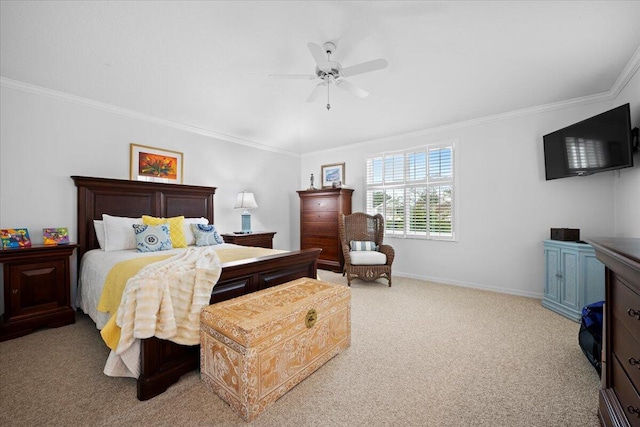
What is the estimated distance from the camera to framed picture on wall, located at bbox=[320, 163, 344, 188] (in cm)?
572

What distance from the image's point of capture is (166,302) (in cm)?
174

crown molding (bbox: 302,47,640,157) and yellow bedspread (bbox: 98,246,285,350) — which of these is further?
crown molding (bbox: 302,47,640,157)

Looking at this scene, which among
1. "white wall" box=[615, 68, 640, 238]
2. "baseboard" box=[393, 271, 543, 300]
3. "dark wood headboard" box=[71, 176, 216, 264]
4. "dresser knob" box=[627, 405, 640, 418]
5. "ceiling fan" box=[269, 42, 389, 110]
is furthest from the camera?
"baseboard" box=[393, 271, 543, 300]

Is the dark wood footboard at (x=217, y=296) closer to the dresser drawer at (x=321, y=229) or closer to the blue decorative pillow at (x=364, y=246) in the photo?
the blue decorative pillow at (x=364, y=246)

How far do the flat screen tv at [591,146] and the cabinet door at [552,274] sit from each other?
96cm

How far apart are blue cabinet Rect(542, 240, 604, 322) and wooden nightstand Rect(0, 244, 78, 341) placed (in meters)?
5.49

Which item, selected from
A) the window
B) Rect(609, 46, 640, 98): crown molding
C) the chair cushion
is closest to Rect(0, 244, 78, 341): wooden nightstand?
the chair cushion

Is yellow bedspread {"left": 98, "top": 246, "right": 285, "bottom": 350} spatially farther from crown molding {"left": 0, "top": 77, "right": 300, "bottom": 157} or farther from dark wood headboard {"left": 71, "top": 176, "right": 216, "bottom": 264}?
crown molding {"left": 0, "top": 77, "right": 300, "bottom": 157}

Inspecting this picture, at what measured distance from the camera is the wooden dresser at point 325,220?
528 cm

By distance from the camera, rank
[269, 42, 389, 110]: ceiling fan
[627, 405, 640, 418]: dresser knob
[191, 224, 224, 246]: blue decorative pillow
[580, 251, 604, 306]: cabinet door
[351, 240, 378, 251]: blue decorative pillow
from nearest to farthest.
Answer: [627, 405, 640, 418]: dresser knob → [269, 42, 389, 110]: ceiling fan → [580, 251, 604, 306]: cabinet door → [191, 224, 224, 246]: blue decorative pillow → [351, 240, 378, 251]: blue decorative pillow

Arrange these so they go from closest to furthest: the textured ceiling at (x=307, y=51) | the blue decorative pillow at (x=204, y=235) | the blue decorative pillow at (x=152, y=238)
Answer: the textured ceiling at (x=307, y=51) → the blue decorative pillow at (x=152, y=238) → the blue decorative pillow at (x=204, y=235)

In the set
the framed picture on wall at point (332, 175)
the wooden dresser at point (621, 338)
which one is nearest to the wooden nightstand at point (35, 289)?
the framed picture on wall at point (332, 175)

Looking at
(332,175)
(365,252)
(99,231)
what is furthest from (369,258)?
(99,231)

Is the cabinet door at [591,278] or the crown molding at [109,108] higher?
the crown molding at [109,108]
